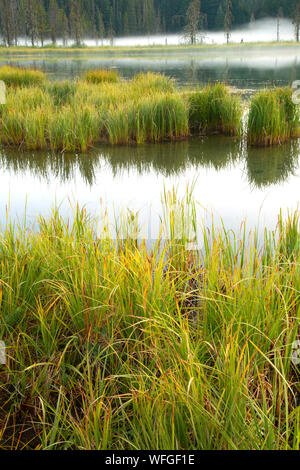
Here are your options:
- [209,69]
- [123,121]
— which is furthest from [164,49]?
[123,121]

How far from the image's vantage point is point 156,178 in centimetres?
452

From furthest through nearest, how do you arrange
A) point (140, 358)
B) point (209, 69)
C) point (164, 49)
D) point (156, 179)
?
point (164, 49) < point (209, 69) < point (156, 179) < point (140, 358)

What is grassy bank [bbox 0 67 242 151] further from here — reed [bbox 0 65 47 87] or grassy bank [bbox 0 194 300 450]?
reed [bbox 0 65 47 87]

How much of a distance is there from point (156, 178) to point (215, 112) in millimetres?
2165

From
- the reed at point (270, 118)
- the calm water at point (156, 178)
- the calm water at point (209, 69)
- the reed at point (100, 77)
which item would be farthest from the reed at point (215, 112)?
the calm water at point (209, 69)

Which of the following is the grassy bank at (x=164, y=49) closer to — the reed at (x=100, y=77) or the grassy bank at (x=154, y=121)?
the reed at (x=100, y=77)

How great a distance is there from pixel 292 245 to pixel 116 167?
296 centimetres

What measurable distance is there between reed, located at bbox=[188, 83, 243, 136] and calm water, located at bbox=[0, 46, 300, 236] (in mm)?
279

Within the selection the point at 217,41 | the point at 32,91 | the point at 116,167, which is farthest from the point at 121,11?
the point at 116,167

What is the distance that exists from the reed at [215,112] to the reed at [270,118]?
446mm

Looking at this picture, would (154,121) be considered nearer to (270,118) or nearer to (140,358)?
(270,118)

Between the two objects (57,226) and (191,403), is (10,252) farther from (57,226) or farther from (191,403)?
(191,403)

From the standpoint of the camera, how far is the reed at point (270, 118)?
5371 millimetres

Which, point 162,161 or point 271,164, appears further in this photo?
point 162,161
